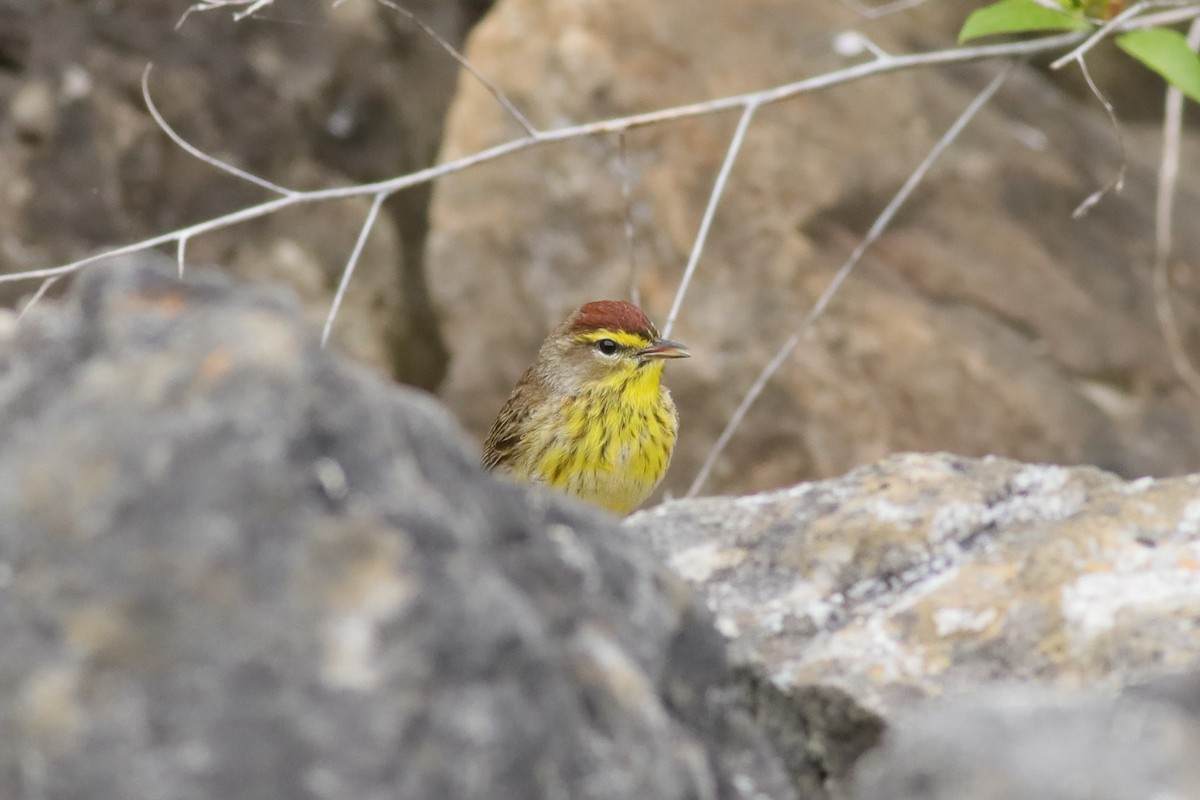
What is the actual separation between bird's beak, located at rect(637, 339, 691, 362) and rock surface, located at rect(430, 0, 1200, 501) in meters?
1.50

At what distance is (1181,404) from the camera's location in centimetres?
757

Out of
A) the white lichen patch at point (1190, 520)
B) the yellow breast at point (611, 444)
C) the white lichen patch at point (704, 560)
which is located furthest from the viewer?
the yellow breast at point (611, 444)

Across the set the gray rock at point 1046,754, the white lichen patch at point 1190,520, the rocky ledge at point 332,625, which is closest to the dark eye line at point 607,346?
the white lichen patch at point 1190,520

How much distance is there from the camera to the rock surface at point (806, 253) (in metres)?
7.21

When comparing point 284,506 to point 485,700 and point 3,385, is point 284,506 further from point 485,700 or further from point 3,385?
point 3,385

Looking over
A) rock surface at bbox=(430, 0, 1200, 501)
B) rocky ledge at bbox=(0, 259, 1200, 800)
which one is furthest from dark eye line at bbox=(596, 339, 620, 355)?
rocky ledge at bbox=(0, 259, 1200, 800)

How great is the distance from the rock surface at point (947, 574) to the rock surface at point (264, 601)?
0.51m

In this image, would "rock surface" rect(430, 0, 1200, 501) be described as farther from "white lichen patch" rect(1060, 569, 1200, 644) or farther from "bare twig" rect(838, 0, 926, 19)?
"white lichen patch" rect(1060, 569, 1200, 644)

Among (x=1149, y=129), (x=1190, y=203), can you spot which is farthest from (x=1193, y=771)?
(x=1149, y=129)

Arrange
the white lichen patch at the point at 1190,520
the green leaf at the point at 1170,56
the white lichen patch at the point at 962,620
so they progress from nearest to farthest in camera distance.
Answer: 1. the white lichen patch at the point at 962,620
2. the white lichen patch at the point at 1190,520
3. the green leaf at the point at 1170,56

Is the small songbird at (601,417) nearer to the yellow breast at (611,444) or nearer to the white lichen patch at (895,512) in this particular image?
the yellow breast at (611,444)

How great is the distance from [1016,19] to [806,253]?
3007 millimetres

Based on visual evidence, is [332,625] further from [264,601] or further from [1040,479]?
[1040,479]

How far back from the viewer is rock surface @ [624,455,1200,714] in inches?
100
